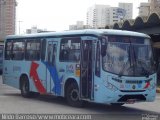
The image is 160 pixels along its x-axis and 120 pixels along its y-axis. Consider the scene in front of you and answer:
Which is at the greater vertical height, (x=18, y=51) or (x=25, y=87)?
(x=18, y=51)

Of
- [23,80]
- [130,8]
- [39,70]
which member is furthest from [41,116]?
[130,8]

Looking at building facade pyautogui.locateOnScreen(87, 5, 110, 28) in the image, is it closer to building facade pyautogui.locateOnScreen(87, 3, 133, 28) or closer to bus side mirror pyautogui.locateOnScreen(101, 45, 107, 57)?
building facade pyautogui.locateOnScreen(87, 3, 133, 28)

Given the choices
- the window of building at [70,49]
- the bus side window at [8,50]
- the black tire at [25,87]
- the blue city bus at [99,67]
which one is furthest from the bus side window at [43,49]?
the bus side window at [8,50]

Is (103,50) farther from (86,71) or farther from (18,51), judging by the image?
(18,51)

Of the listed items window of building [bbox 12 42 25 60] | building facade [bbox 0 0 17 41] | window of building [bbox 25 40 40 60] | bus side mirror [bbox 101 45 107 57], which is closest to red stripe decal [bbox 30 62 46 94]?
window of building [bbox 25 40 40 60]

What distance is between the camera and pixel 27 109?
14094mm

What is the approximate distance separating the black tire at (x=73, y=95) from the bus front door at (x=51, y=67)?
36.4 inches

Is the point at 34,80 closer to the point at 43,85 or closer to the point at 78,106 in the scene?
the point at 43,85

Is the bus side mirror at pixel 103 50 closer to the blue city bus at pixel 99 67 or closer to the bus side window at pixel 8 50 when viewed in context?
the blue city bus at pixel 99 67

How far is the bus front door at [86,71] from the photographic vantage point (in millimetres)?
14336

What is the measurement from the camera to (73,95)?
15.3 m

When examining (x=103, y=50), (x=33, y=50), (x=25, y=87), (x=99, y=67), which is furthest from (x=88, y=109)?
(x=25, y=87)

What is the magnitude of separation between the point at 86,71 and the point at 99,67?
75 cm

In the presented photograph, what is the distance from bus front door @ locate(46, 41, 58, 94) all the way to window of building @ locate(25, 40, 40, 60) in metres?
0.92
